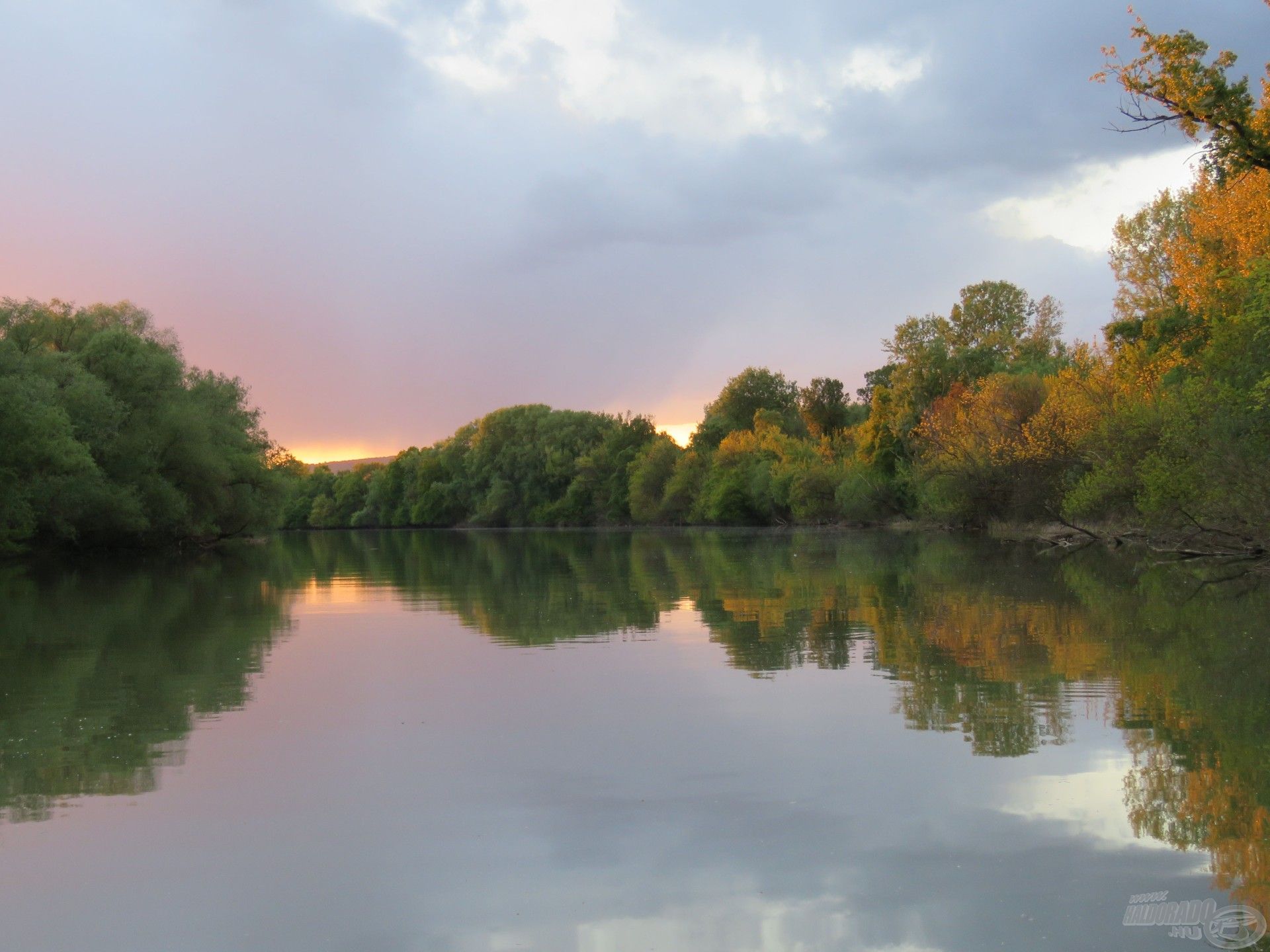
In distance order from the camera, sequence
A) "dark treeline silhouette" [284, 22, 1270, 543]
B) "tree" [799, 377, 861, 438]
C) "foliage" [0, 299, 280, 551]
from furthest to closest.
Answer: "tree" [799, 377, 861, 438], "foliage" [0, 299, 280, 551], "dark treeline silhouette" [284, 22, 1270, 543]

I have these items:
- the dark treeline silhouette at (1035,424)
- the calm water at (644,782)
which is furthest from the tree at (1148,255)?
the calm water at (644,782)

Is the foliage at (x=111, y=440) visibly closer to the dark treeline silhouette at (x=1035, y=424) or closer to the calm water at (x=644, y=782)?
the dark treeline silhouette at (x=1035, y=424)

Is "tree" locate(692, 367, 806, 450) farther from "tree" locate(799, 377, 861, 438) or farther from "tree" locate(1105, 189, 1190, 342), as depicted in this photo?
"tree" locate(1105, 189, 1190, 342)

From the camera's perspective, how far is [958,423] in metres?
51.4

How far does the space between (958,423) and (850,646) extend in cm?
3852

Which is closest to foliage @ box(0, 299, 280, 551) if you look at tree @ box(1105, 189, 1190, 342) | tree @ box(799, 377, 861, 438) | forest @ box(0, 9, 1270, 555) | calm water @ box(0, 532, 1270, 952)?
forest @ box(0, 9, 1270, 555)

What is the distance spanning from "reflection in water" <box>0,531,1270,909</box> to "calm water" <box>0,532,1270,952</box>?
67mm

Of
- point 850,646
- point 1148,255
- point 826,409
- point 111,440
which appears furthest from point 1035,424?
point 826,409

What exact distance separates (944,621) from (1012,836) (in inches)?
421

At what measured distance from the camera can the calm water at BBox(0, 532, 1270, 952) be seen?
225 inches

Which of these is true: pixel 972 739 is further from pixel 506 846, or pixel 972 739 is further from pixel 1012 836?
pixel 506 846

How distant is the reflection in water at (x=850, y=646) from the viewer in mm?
8375

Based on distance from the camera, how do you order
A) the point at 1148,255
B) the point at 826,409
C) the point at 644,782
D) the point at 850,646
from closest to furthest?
the point at 644,782 < the point at 850,646 < the point at 1148,255 < the point at 826,409

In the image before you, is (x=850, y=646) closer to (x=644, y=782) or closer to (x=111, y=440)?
(x=644, y=782)
